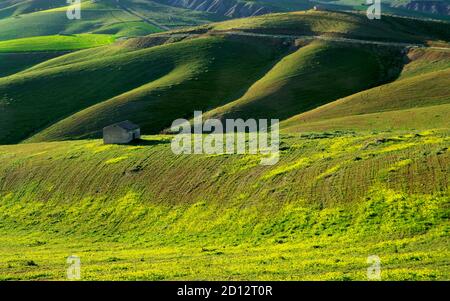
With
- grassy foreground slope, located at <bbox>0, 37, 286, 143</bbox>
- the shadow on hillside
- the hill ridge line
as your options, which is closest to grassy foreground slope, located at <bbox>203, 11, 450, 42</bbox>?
the hill ridge line

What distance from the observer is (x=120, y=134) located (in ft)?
240

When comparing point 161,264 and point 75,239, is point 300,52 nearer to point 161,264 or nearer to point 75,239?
point 75,239

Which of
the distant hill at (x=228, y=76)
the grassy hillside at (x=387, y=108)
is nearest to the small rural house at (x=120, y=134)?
the grassy hillside at (x=387, y=108)

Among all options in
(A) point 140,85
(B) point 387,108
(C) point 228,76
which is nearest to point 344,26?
(C) point 228,76

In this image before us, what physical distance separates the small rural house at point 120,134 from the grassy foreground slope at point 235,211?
2668mm

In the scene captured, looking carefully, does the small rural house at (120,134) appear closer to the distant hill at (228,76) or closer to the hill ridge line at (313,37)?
the distant hill at (228,76)

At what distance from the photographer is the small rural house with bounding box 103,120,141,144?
72.8 m

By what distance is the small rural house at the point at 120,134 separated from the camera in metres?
72.8

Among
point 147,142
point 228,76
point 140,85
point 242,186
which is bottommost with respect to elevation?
point 242,186

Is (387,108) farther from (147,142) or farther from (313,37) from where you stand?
(313,37)

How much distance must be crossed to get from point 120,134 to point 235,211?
29.5 metres

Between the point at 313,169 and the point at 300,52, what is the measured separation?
94545mm

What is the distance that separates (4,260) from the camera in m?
38.5
